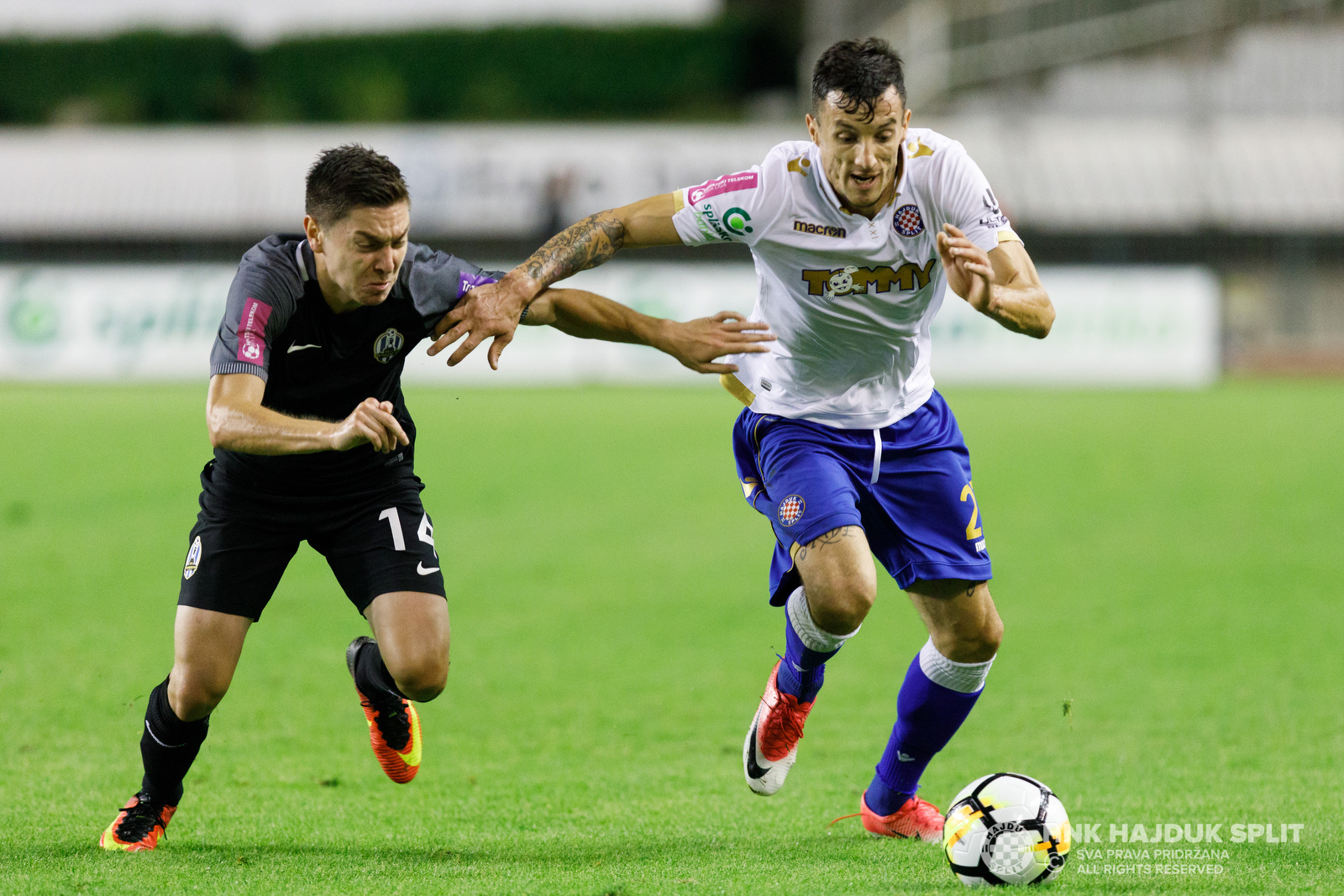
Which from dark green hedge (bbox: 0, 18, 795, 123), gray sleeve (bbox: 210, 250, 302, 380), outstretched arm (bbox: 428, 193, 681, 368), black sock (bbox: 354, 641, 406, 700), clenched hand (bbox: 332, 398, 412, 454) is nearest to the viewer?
clenched hand (bbox: 332, 398, 412, 454)

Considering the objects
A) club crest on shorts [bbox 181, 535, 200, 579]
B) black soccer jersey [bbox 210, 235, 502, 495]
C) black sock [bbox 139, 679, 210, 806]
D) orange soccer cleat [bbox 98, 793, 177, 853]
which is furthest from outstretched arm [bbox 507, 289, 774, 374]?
orange soccer cleat [bbox 98, 793, 177, 853]

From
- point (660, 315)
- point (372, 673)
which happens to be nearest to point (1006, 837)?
point (372, 673)

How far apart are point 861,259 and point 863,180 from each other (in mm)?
305

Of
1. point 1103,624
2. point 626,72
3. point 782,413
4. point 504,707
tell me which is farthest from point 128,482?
point 626,72

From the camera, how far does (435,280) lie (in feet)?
16.0

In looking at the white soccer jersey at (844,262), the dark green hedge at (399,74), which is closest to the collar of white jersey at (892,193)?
the white soccer jersey at (844,262)

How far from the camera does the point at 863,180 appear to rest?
4664mm

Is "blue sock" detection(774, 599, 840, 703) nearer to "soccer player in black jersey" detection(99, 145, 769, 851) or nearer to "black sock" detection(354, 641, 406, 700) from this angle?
"soccer player in black jersey" detection(99, 145, 769, 851)

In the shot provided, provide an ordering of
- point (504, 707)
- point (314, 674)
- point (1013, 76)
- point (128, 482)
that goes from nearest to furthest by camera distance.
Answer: point (504, 707) → point (314, 674) → point (128, 482) → point (1013, 76)

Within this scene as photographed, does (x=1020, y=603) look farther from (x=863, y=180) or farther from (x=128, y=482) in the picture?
(x=128, y=482)

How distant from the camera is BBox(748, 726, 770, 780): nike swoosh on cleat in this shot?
205 inches

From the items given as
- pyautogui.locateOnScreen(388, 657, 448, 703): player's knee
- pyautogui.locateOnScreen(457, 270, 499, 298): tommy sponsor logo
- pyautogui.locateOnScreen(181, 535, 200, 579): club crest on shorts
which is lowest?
pyautogui.locateOnScreen(388, 657, 448, 703): player's knee

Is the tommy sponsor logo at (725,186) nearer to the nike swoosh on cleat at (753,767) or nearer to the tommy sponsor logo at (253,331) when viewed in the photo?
the tommy sponsor logo at (253,331)

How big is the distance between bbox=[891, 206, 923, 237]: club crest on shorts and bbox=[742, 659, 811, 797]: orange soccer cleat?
1.69 m
